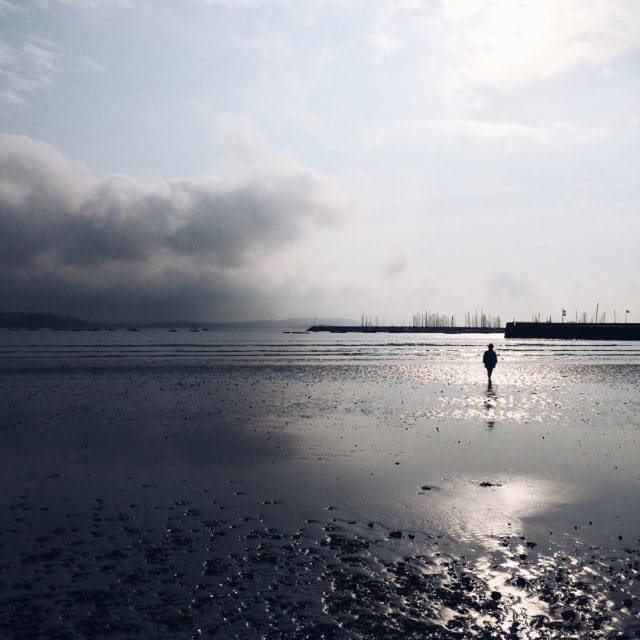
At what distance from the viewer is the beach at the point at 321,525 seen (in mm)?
7133

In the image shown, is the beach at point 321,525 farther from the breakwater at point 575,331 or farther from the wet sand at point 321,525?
the breakwater at point 575,331

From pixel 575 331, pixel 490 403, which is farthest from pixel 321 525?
pixel 575 331

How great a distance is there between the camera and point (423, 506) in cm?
1179

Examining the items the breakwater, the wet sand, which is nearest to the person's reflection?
the wet sand

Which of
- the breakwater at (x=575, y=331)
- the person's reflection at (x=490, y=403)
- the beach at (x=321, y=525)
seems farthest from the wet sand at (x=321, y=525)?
the breakwater at (x=575, y=331)

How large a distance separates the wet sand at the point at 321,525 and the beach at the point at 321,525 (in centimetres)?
4

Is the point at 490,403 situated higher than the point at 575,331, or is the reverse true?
the point at 575,331

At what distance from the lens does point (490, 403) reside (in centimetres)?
2781

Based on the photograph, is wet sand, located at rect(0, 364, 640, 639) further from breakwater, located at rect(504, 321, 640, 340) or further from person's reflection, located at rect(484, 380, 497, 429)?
breakwater, located at rect(504, 321, 640, 340)

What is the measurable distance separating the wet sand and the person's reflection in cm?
31

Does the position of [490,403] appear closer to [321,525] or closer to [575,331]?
[321,525]

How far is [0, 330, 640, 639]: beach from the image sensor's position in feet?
23.4

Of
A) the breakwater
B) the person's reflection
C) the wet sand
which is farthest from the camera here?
the breakwater

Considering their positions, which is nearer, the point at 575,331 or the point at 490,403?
the point at 490,403
